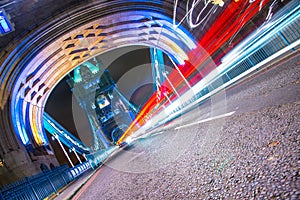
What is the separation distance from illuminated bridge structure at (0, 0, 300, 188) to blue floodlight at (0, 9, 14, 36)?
0.85 metres

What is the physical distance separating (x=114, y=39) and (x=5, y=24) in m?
11.5

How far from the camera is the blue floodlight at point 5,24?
12445 millimetres

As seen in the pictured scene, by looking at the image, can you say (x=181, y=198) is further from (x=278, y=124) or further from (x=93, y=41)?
(x=93, y=41)

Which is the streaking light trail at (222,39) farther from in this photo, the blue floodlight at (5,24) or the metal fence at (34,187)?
the blue floodlight at (5,24)

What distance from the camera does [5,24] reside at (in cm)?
1282

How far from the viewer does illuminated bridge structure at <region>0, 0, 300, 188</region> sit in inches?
465

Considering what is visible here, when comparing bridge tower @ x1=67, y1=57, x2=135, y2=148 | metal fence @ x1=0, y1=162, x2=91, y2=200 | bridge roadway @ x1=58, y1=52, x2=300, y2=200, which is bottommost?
bridge roadway @ x1=58, y1=52, x2=300, y2=200

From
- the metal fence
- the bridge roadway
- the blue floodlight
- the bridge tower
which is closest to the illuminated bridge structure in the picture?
the blue floodlight

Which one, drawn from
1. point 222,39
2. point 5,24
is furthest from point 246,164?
point 5,24

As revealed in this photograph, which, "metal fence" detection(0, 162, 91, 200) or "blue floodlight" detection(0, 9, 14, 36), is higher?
"blue floodlight" detection(0, 9, 14, 36)

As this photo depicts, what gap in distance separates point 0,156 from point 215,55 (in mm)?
16506

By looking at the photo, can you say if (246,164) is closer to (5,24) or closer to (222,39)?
(222,39)

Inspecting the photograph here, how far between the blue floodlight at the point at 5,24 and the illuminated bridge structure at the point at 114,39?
0.85 m

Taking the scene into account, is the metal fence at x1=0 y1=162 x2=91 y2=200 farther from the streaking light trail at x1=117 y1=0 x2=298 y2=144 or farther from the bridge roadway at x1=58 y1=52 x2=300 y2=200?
the streaking light trail at x1=117 y1=0 x2=298 y2=144
